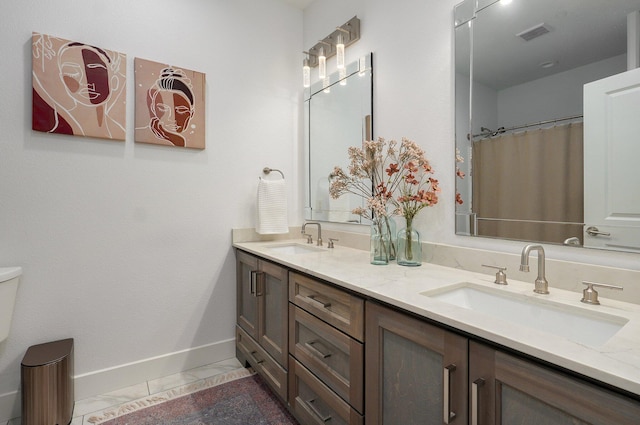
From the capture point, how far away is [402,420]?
1.03 metres

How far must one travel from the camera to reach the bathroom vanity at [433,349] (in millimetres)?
667

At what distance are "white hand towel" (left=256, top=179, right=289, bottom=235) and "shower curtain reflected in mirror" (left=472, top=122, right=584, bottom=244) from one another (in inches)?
51.0

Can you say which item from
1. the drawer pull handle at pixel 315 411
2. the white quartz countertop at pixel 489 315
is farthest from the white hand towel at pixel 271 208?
the drawer pull handle at pixel 315 411

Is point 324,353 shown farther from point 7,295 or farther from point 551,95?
point 7,295

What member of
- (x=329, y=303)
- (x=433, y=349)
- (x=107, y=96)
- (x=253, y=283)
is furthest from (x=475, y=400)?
(x=107, y=96)

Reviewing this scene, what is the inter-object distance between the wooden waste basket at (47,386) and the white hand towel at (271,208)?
48.8 inches

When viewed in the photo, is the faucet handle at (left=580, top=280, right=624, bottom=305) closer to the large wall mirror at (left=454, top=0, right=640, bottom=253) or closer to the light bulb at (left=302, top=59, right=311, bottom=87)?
the large wall mirror at (left=454, top=0, right=640, bottom=253)

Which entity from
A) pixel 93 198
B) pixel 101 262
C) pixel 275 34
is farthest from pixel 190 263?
pixel 275 34

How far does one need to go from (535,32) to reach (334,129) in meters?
1.24

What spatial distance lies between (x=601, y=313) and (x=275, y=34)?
2496 mm

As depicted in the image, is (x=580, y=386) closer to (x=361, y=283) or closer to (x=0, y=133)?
(x=361, y=283)

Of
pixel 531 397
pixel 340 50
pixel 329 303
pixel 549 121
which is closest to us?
pixel 531 397

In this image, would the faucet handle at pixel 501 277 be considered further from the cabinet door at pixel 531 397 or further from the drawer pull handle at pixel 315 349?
the drawer pull handle at pixel 315 349

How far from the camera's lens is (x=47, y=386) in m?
1.52
